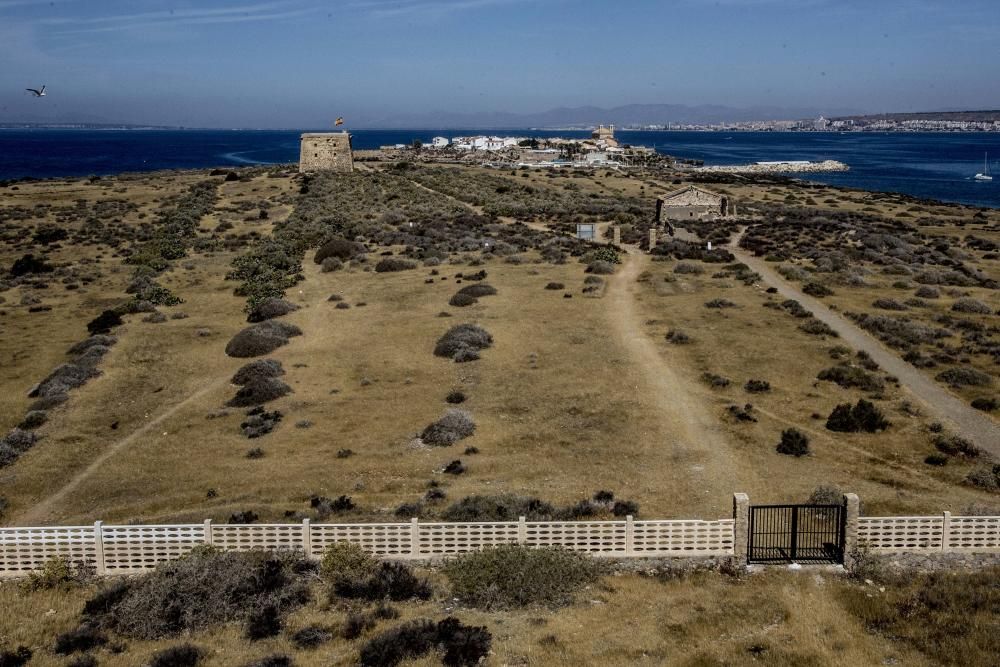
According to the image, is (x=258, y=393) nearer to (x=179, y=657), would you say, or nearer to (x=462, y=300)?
(x=462, y=300)

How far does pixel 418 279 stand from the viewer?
45.1m

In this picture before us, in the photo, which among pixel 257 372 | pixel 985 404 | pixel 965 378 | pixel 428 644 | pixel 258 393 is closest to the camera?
pixel 428 644

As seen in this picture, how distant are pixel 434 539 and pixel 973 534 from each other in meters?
10.1

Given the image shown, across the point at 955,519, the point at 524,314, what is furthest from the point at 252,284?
the point at 955,519

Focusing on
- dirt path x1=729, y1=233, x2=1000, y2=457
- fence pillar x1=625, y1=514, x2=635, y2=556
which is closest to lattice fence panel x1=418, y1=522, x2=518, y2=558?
fence pillar x1=625, y1=514, x2=635, y2=556

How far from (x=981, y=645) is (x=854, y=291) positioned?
3382 centimetres

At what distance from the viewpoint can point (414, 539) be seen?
14148 mm

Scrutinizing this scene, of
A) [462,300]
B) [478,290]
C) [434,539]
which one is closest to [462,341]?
[462,300]

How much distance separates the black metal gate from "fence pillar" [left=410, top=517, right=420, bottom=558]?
612 cm

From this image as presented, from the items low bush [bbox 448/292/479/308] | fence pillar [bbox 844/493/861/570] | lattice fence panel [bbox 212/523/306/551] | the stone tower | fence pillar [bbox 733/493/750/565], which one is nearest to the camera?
Result: fence pillar [bbox 844/493/861/570]

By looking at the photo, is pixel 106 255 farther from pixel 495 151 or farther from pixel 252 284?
pixel 495 151

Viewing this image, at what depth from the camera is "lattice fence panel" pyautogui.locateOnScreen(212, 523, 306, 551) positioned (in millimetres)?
14234

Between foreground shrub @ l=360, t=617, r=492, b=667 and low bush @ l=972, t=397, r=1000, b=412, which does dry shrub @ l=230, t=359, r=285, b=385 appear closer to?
foreground shrub @ l=360, t=617, r=492, b=667

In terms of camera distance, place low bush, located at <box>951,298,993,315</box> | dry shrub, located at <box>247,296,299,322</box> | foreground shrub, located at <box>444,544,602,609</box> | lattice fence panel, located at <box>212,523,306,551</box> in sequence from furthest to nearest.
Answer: dry shrub, located at <box>247,296,299,322</box> → low bush, located at <box>951,298,993,315</box> → lattice fence panel, located at <box>212,523,306,551</box> → foreground shrub, located at <box>444,544,602,609</box>
